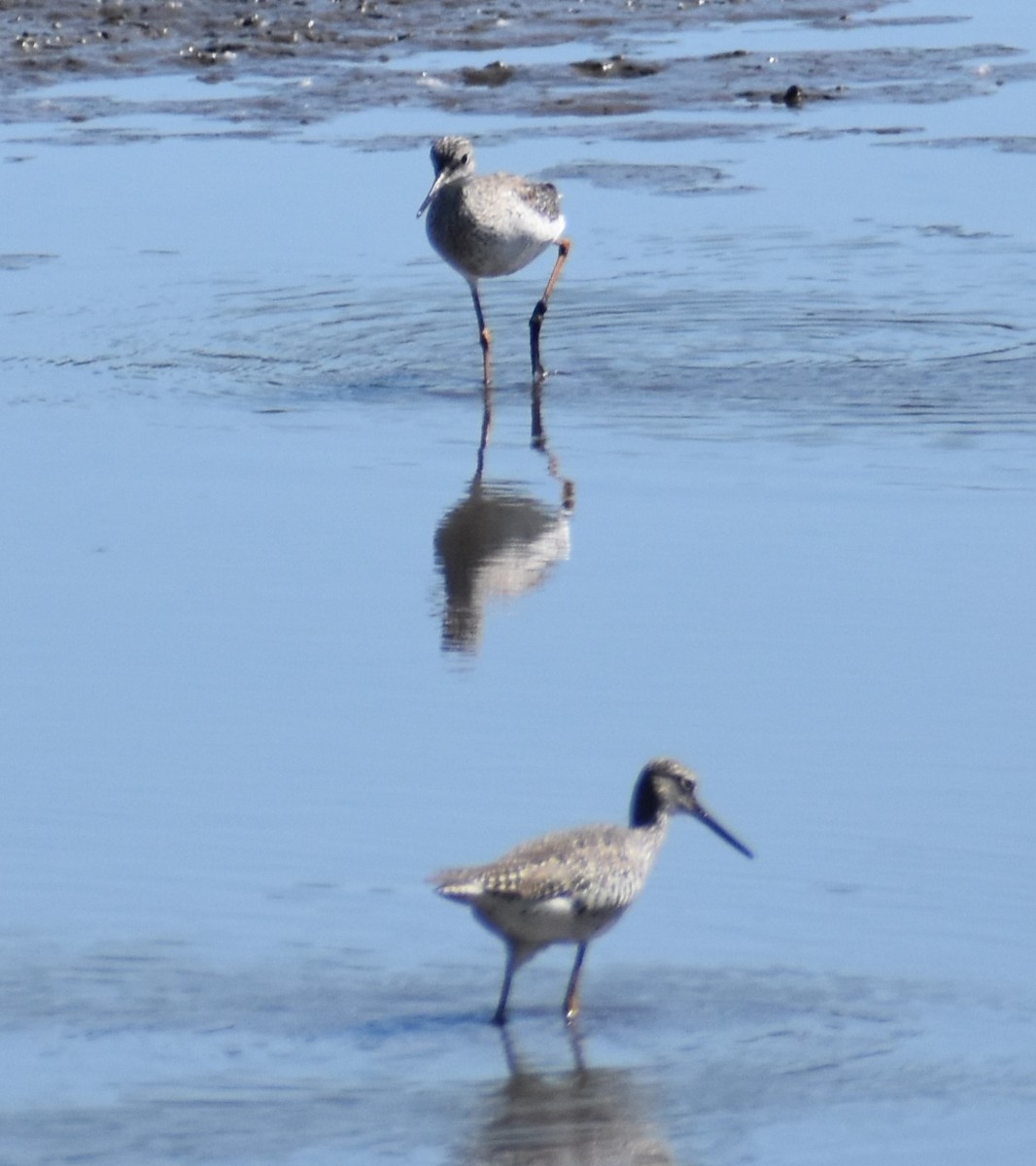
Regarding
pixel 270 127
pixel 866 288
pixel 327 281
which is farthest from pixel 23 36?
pixel 866 288

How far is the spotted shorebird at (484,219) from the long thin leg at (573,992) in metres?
6.25

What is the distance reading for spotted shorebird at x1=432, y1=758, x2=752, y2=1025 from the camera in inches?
207

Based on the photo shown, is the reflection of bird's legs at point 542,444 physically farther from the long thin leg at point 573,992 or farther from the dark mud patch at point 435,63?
the dark mud patch at point 435,63

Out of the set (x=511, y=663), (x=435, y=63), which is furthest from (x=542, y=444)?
(x=435, y=63)

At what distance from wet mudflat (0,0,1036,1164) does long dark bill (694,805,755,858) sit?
17cm

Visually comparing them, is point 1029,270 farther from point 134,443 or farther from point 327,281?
point 134,443

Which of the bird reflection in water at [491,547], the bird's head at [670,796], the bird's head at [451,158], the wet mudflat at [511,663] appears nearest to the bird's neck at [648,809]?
the bird's head at [670,796]

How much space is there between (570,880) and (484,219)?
6792mm

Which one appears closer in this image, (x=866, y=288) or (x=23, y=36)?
(x=866, y=288)

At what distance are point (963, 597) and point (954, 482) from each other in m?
1.28

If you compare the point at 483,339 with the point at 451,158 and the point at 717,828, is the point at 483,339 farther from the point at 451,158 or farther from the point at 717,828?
the point at 717,828

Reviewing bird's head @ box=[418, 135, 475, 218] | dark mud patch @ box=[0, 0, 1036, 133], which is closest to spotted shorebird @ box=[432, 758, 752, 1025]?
bird's head @ box=[418, 135, 475, 218]

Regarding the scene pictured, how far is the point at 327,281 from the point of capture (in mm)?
12102

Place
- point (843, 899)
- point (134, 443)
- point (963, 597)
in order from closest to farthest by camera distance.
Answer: point (843, 899) → point (963, 597) → point (134, 443)
